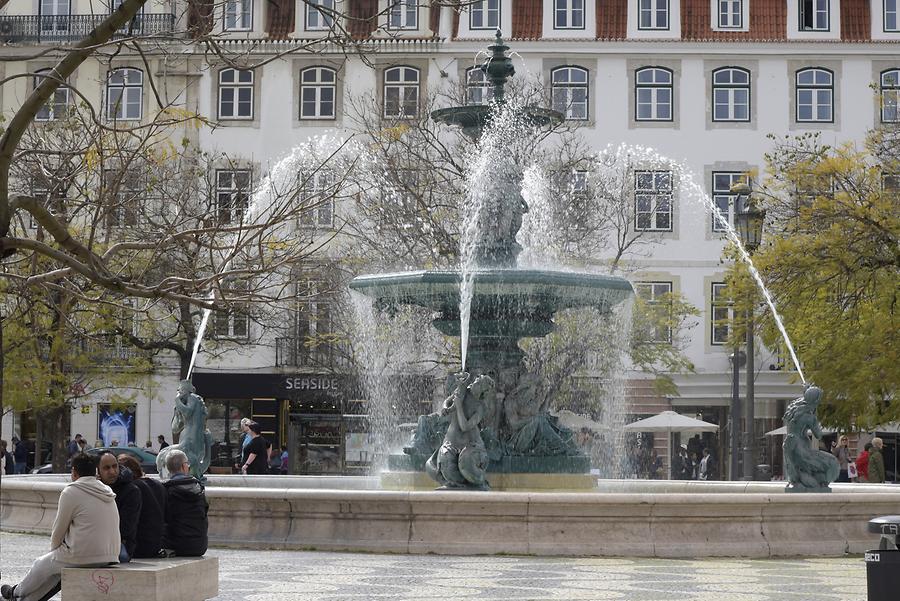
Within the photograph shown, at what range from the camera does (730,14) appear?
4462cm

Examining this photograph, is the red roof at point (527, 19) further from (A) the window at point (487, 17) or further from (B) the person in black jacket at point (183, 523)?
(B) the person in black jacket at point (183, 523)

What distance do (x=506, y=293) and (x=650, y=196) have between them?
21.5 meters

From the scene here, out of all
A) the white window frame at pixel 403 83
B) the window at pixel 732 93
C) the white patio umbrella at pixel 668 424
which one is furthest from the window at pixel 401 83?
the white patio umbrella at pixel 668 424

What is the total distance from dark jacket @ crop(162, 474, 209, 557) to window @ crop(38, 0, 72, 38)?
36443mm

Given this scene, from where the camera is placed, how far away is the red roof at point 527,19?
44281 millimetres

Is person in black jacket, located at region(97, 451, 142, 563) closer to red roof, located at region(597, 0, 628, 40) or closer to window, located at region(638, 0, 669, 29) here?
red roof, located at region(597, 0, 628, 40)

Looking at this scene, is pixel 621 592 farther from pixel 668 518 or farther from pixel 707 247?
pixel 707 247

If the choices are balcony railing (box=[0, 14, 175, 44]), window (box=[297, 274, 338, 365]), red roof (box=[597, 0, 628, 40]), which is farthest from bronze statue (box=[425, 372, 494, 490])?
balcony railing (box=[0, 14, 175, 44])

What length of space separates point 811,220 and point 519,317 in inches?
533

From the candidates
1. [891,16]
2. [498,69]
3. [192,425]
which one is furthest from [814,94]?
[192,425]

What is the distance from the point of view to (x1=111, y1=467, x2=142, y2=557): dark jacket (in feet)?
34.9

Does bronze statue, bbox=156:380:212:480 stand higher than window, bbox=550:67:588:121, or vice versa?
window, bbox=550:67:588:121

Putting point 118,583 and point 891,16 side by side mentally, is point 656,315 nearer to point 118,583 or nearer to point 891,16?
point 891,16

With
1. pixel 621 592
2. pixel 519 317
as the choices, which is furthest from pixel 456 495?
pixel 519 317
